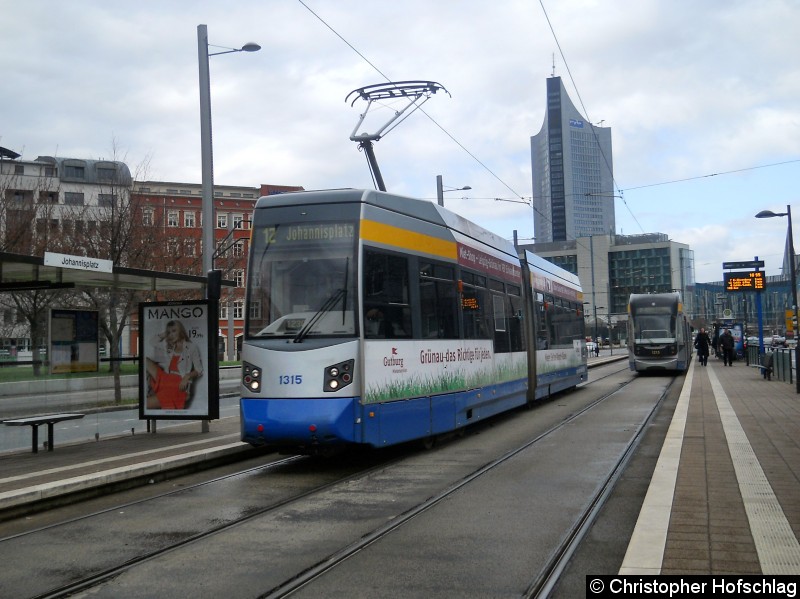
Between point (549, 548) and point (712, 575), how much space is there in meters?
1.39

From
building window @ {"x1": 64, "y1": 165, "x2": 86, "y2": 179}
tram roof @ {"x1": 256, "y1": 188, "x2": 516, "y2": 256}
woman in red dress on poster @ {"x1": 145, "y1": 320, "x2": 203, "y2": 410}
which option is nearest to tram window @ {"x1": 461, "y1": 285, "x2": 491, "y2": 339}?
tram roof @ {"x1": 256, "y1": 188, "x2": 516, "y2": 256}

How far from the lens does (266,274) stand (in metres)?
10.2

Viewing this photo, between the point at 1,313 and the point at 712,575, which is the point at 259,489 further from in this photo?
the point at 1,313

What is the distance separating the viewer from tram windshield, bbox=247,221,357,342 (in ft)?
32.1

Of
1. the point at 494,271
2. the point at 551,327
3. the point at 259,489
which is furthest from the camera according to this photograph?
the point at 551,327

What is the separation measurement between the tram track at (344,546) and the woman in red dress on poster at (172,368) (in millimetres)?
2579

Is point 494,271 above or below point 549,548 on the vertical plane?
above

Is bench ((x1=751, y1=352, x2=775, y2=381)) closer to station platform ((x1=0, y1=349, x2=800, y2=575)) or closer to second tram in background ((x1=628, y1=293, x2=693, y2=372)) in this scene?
second tram in background ((x1=628, y1=293, x2=693, y2=372))

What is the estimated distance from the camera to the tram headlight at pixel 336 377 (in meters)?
9.51

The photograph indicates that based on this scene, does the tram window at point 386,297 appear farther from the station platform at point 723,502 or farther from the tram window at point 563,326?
the tram window at point 563,326

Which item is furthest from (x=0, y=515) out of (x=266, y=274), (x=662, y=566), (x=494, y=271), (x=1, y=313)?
(x=1, y=313)

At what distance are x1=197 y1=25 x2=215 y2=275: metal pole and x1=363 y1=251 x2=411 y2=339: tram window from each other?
18.1 ft

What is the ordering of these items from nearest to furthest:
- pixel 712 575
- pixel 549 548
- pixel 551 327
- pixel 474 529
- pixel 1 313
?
pixel 712 575 → pixel 549 548 → pixel 474 529 → pixel 551 327 → pixel 1 313

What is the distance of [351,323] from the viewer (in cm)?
971
